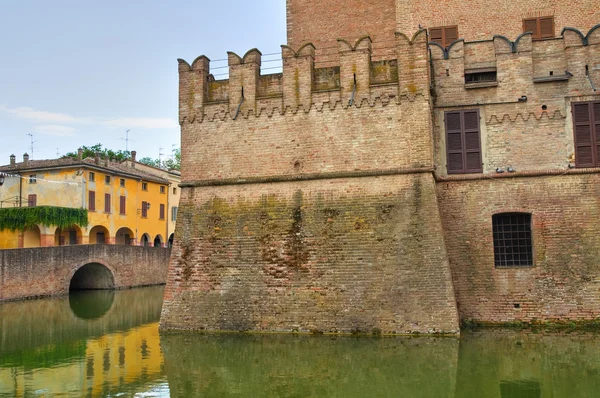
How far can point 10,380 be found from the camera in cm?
1088

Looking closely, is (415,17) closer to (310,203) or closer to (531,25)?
(531,25)

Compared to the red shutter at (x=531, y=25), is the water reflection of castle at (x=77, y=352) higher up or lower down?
lower down

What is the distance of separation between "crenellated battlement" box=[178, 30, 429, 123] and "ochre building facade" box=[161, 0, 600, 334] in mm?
39

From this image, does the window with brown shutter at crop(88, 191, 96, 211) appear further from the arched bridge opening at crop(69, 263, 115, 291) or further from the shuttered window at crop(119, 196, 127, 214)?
the arched bridge opening at crop(69, 263, 115, 291)

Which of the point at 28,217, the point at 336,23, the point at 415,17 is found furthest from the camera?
the point at 28,217

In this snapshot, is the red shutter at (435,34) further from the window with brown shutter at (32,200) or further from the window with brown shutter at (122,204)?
the window with brown shutter at (122,204)

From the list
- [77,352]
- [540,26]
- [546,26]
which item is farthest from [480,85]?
[77,352]

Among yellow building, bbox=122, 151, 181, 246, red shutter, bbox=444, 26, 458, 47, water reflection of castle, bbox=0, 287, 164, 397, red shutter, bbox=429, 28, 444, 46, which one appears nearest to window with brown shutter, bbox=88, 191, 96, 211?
yellow building, bbox=122, 151, 181, 246

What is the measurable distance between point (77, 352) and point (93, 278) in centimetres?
2174

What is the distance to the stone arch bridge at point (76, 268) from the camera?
90.6 feet

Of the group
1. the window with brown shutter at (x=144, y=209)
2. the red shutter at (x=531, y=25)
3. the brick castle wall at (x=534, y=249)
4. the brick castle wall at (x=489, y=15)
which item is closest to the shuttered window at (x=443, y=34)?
the brick castle wall at (x=489, y=15)

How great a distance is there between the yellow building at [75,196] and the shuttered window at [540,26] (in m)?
30.2

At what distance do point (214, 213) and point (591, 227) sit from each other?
9.63 meters

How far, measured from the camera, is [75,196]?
1537 inches
